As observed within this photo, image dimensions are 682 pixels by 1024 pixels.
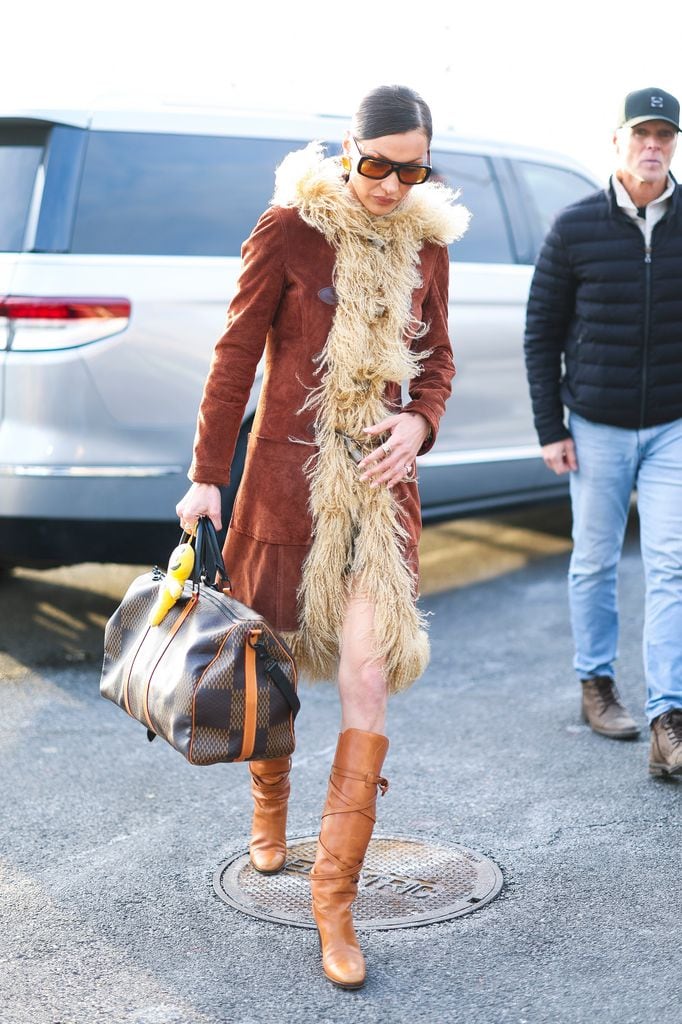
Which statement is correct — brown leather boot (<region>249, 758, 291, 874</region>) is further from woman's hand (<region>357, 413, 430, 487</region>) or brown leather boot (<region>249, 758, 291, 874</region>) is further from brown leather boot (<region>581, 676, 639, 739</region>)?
brown leather boot (<region>581, 676, 639, 739</region>)

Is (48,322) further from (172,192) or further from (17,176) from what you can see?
(172,192)

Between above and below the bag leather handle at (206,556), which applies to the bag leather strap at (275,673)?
below

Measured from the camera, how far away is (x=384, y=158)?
2.99 metres

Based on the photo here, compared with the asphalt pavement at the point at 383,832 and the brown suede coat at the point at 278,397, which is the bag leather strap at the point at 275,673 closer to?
the brown suede coat at the point at 278,397

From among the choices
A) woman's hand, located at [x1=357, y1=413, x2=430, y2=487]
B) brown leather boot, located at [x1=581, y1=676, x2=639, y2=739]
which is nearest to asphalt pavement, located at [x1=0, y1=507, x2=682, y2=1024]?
brown leather boot, located at [x1=581, y1=676, x2=639, y2=739]

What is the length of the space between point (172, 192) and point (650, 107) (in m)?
2.01

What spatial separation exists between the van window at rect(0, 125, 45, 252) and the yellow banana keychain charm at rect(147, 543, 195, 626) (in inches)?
89.6

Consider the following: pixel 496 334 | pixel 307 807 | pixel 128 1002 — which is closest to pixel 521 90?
pixel 496 334

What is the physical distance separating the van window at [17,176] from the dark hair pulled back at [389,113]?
2.31 meters

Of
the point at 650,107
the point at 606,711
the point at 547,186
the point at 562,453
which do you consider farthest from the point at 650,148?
the point at 547,186

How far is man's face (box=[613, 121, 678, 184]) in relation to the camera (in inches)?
165

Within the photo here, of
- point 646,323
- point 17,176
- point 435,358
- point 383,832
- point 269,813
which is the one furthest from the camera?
point 17,176

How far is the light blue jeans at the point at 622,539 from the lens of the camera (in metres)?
4.31

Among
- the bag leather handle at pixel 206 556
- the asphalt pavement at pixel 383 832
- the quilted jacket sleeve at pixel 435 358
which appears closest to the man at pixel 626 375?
the asphalt pavement at pixel 383 832
